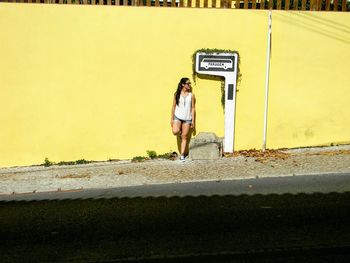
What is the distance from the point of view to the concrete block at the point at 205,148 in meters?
10.5

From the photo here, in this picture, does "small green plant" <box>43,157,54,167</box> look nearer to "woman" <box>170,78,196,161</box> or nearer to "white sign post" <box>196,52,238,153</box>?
"woman" <box>170,78,196,161</box>

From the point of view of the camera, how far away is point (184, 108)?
10.7 meters

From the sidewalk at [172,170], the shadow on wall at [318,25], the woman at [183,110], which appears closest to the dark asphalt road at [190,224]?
the sidewalk at [172,170]

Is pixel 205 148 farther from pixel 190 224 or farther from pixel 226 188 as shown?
pixel 190 224

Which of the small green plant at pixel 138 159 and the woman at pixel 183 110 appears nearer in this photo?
the woman at pixel 183 110

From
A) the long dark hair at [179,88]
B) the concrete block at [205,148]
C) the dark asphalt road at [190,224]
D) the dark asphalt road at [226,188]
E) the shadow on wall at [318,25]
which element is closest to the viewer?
the dark asphalt road at [190,224]

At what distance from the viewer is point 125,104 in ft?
36.1

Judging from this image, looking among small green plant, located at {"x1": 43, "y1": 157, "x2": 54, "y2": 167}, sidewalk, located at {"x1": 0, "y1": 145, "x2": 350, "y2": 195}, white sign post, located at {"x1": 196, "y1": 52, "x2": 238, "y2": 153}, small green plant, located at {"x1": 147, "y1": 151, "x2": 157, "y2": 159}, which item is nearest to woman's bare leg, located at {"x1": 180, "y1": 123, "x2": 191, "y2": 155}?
sidewalk, located at {"x1": 0, "y1": 145, "x2": 350, "y2": 195}

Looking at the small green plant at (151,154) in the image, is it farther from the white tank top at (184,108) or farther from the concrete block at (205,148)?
the white tank top at (184,108)

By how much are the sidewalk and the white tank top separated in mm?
1014

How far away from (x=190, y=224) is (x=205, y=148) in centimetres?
419

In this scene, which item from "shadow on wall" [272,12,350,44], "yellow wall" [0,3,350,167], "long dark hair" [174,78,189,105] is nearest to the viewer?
"long dark hair" [174,78,189,105]

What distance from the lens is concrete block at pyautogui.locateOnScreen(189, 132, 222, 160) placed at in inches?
415

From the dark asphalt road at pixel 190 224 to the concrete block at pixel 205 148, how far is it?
1976mm
